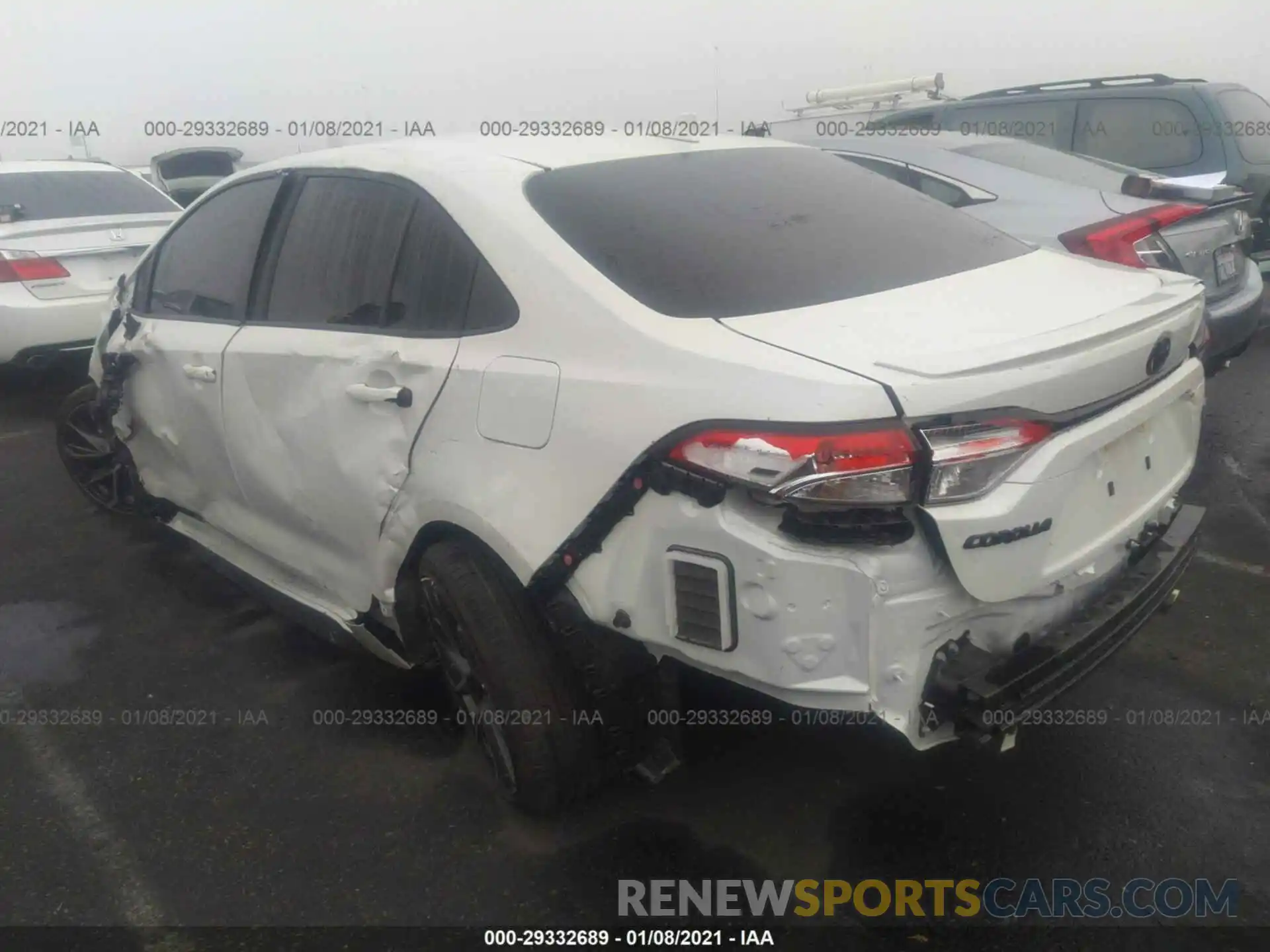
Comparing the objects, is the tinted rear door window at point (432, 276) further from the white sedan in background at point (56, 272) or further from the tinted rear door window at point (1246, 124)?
the tinted rear door window at point (1246, 124)

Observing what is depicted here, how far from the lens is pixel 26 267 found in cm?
607

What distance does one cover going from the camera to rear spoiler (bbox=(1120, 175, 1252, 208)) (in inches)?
181

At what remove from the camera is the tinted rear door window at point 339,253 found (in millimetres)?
Answer: 2750

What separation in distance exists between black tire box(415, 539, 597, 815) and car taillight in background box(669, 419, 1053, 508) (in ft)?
2.19

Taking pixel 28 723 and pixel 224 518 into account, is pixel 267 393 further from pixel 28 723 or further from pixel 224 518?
pixel 28 723

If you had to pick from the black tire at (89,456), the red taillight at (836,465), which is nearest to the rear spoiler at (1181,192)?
the red taillight at (836,465)

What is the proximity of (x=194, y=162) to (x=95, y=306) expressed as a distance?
1069 cm

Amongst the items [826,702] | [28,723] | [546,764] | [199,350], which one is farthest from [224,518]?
[826,702]

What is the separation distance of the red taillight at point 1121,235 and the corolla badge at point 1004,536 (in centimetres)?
263

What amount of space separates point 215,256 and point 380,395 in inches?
50.4

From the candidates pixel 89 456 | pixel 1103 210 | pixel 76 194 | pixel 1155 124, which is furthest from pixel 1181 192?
pixel 76 194

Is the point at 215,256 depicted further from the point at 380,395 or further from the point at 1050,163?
the point at 1050,163

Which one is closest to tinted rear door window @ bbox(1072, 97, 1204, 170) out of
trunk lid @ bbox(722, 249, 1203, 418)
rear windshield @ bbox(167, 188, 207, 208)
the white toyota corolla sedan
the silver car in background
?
the silver car in background

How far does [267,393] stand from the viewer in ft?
9.91
